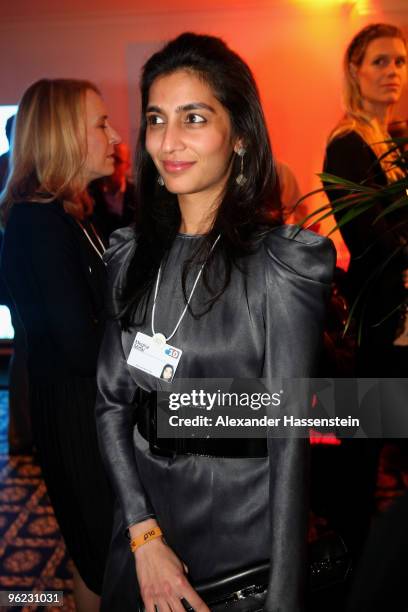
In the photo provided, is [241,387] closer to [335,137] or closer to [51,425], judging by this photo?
[51,425]

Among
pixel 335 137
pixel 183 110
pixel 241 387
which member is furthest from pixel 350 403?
pixel 183 110

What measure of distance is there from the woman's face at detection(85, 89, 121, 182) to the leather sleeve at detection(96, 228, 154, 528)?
84 centimetres

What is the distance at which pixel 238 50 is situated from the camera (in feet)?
20.6

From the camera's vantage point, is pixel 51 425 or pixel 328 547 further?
pixel 51 425

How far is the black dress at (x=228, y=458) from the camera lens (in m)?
1.20

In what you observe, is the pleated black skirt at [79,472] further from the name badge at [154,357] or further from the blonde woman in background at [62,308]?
the name badge at [154,357]

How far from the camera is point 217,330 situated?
1282 mm

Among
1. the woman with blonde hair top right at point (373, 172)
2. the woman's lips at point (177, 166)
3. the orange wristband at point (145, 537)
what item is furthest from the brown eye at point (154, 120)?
the woman with blonde hair top right at point (373, 172)

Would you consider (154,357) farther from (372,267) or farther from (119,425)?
(372,267)

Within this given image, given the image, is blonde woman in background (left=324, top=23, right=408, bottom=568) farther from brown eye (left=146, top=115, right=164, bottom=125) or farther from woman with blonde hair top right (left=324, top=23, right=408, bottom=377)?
brown eye (left=146, top=115, right=164, bottom=125)

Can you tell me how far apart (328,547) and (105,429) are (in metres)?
0.55

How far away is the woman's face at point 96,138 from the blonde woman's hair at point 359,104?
0.93 metres

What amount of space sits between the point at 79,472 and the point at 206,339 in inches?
31.1

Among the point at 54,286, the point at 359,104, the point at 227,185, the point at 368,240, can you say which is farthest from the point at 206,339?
the point at 359,104
